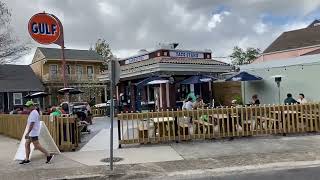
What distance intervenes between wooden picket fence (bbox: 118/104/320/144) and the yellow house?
33743 mm

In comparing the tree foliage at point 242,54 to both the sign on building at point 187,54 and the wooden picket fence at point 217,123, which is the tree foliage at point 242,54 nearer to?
the sign on building at point 187,54

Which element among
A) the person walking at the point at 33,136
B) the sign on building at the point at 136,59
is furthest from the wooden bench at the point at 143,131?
the sign on building at the point at 136,59

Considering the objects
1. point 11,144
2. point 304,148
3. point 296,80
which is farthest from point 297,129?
point 11,144

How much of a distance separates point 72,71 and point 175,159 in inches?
1644

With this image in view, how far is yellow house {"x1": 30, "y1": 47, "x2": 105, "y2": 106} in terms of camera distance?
48.1m

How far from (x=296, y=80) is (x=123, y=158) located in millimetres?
12844

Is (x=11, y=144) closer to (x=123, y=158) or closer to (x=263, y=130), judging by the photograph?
(x=123, y=158)

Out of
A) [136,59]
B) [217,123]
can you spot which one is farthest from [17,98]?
[217,123]

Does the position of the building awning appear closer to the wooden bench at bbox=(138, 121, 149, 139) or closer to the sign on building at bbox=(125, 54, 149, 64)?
the sign on building at bbox=(125, 54, 149, 64)

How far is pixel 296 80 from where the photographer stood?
851 inches

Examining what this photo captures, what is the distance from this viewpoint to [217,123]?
13.8 metres

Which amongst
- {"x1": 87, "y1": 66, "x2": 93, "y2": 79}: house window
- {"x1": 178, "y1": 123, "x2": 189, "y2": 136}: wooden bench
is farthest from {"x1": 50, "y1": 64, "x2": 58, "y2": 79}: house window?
{"x1": 178, "y1": 123, "x2": 189, "y2": 136}: wooden bench

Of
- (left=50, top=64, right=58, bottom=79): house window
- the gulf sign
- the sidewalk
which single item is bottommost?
the sidewalk

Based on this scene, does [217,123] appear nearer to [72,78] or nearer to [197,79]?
[197,79]
